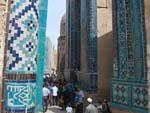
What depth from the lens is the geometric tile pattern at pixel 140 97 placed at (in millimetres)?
7355

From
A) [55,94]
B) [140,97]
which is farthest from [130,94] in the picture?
[55,94]

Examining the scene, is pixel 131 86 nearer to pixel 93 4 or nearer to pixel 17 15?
pixel 17 15

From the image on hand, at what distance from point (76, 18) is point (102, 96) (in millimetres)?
7098

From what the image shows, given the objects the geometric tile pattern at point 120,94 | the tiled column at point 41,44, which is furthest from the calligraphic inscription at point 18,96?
the geometric tile pattern at point 120,94

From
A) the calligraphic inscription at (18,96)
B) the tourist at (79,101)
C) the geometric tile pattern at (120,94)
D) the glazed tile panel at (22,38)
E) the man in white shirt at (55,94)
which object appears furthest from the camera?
the man in white shirt at (55,94)

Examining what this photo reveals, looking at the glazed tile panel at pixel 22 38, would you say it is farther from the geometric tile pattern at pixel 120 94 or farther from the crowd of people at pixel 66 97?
the crowd of people at pixel 66 97

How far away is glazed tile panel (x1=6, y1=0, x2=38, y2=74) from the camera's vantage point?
500 cm

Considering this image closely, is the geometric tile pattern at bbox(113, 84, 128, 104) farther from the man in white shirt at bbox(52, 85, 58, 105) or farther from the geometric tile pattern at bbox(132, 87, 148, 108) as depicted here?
the man in white shirt at bbox(52, 85, 58, 105)

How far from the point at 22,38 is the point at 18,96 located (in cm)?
106

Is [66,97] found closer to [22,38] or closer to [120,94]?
[120,94]

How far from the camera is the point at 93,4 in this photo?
13.8 metres

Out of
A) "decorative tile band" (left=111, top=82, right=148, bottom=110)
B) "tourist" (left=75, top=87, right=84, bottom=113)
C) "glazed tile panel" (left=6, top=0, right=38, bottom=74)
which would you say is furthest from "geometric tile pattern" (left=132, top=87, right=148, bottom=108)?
"glazed tile panel" (left=6, top=0, right=38, bottom=74)

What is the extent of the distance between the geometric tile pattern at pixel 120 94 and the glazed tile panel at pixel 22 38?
12.9ft

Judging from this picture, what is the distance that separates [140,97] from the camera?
7.58 metres
